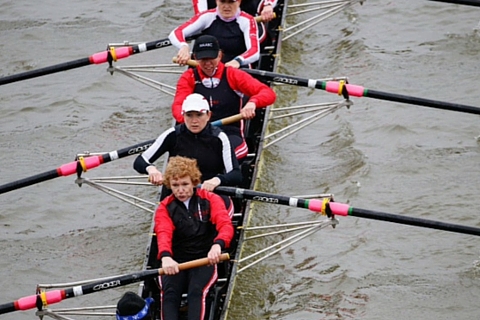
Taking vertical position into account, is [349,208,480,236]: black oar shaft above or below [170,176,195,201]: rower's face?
below

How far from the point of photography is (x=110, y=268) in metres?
9.70

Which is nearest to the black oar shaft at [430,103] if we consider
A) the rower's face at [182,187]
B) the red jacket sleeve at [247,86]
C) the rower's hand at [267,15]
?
the red jacket sleeve at [247,86]

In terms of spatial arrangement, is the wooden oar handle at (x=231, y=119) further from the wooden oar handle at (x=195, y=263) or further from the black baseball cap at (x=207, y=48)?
the wooden oar handle at (x=195, y=263)

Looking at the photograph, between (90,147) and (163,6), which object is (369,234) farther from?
(163,6)

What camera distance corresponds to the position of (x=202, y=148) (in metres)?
8.63

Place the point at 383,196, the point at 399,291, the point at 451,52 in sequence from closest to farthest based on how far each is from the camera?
the point at 399,291, the point at 383,196, the point at 451,52

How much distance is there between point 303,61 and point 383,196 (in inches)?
119

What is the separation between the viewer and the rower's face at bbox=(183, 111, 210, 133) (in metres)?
8.46

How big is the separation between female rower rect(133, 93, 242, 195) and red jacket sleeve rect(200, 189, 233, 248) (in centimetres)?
46

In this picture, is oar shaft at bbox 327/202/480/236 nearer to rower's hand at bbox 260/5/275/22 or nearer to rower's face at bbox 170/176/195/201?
rower's face at bbox 170/176/195/201

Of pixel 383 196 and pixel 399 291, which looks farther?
pixel 383 196

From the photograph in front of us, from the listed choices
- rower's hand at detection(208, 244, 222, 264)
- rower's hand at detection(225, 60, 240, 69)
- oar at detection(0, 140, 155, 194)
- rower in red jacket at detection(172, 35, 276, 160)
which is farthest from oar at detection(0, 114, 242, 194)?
rower's hand at detection(208, 244, 222, 264)

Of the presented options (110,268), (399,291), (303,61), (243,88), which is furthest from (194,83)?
(303,61)

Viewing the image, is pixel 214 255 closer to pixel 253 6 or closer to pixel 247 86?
pixel 247 86
